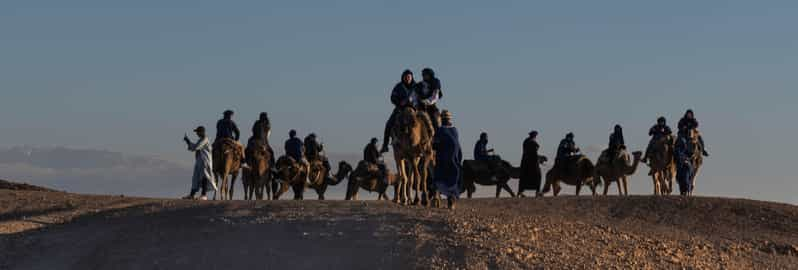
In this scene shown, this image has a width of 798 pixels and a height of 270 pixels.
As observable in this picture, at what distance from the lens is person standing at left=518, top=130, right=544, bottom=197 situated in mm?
35125

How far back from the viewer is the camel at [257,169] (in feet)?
106

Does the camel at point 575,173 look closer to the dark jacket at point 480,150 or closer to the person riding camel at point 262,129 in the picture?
the dark jacket at point 480,150

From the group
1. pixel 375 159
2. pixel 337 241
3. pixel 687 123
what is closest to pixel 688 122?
pixel 687 123

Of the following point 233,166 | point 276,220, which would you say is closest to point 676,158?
point 233,166

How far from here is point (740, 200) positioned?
29266 millimetres

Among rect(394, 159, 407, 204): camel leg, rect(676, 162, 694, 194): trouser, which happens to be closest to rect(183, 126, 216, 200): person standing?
rect(394, 159, 407, 204): camel leg

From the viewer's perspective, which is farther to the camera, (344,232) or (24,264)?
(24,264)

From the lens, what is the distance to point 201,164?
28734mm

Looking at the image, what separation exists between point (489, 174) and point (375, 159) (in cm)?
301

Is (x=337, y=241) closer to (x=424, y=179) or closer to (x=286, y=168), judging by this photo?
(x=424, y=179)

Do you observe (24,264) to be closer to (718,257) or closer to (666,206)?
(718,257)

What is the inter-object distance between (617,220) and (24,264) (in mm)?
11361

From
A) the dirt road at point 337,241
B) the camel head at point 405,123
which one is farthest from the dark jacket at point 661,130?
the camel head at point 405,123

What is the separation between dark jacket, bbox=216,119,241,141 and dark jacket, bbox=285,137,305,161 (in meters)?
2.61
